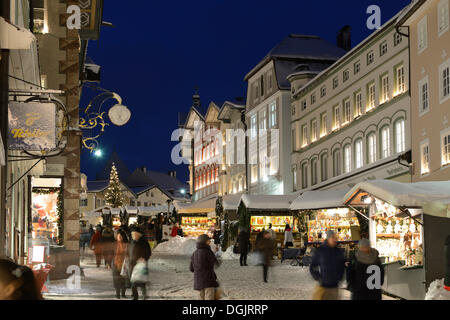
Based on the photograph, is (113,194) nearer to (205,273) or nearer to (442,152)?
(442,152)

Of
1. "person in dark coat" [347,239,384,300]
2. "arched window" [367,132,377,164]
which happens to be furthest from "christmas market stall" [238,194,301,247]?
"person in dark coat" [347,239,384,300]

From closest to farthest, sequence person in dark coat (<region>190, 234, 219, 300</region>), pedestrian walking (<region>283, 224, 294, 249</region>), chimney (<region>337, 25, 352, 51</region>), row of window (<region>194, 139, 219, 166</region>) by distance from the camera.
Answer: person in dark coat (<region>190, 234, 219, 300</region>) → pedestrian walking (<region>283, 224, 294, 249</region>) → chimney (<region>337, 25, 352, 51</region>) → row of window (<region>194, 139, 219, 166</region>)

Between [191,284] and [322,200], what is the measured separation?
1015cm

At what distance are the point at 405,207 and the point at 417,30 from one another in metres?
16.7

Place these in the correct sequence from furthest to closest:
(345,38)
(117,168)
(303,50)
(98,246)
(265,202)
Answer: (117,168) < (345,38) < (303,50) < (265,202) < (98,246)

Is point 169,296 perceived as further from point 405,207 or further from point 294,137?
point 294,137

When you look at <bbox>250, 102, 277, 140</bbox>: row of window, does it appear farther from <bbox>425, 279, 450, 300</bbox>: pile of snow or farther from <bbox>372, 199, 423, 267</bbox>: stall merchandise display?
→ <bbox>425, 279, 450, 300</bbox>: pile of snow

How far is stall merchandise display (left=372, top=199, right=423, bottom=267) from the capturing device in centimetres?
1755

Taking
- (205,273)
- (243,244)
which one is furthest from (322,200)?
(205,273)

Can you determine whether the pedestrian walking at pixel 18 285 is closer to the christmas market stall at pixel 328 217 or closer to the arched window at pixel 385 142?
the christmas market stall at pixel 328 217

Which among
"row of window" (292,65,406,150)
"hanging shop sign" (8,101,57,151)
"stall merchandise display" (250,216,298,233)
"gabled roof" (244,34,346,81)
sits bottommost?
"stall merchandise display" (250,216,298,233)

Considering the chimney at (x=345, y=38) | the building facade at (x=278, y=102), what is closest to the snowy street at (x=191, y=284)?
the building facade at (x=278, y=102)

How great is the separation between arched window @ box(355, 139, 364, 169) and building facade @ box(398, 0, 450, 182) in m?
7.46

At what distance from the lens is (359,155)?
131ft
